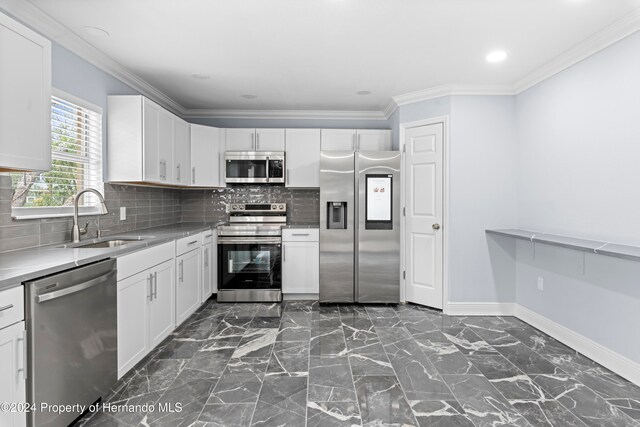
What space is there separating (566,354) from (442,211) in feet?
5.48

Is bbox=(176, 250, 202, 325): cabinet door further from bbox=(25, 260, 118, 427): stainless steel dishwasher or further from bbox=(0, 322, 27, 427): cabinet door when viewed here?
bbox=(0, 322, 27, 427): cabinet door

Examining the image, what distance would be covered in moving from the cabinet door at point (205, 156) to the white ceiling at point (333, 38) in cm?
66

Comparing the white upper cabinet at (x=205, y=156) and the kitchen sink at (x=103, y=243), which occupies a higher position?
the white upper cabinet at (x=205, y=156)

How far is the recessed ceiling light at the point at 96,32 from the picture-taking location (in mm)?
2471

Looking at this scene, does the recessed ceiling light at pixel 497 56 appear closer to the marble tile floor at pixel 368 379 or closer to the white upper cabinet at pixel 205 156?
the marble tile floor at pixel 368 379

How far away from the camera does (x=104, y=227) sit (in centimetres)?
304

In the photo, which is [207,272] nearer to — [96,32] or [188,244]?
[188,244]

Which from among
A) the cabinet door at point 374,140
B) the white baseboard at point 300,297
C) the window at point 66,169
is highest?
the cabinet door at point 374,140

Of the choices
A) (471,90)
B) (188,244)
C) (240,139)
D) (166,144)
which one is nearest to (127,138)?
(166,144)

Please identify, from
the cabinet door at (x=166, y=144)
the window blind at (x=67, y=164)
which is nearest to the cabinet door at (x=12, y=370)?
the window blind at (x=67, y=164)

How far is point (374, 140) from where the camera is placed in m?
4.51

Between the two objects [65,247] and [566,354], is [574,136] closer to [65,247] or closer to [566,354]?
[566,354]

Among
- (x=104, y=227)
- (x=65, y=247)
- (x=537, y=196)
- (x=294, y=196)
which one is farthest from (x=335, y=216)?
(x=65, y=247)

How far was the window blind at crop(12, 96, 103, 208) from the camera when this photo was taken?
232 centimetres
